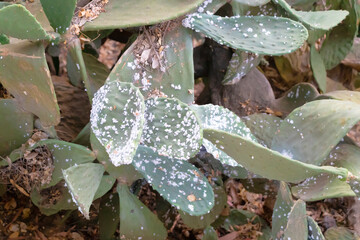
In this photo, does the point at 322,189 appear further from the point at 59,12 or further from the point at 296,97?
the point at 59,12

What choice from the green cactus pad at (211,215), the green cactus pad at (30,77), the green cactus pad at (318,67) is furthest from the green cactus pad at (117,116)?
the green cactus pad at (318,67)

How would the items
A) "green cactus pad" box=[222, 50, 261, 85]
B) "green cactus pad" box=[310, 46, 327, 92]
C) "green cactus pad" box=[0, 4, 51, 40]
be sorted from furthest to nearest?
"green cactus pad" box=[310, 46, 327, 92]
"green cactus pad" box=[222, 50, 261, 85]
"green cactus pad" box=[0, 4, 51, 40]

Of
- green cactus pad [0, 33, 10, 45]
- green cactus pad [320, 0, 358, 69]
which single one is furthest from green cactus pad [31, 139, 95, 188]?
green cactus pad [320, 0, 358, 69]

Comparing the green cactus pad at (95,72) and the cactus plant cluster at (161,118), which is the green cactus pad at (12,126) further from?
the green cactus pad at (95,72)

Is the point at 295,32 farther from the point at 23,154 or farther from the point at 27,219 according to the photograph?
the point at 27,219

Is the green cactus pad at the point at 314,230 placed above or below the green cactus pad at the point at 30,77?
below

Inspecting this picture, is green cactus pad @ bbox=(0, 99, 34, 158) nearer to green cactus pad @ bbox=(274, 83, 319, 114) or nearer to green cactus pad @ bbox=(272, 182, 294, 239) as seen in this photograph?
green cactus pad @ bbox=(272, 182, 294, 239)
